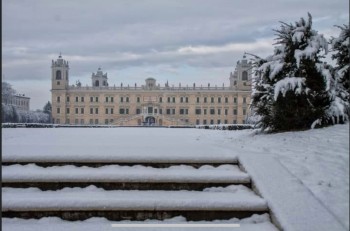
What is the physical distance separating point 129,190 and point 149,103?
2927 inches

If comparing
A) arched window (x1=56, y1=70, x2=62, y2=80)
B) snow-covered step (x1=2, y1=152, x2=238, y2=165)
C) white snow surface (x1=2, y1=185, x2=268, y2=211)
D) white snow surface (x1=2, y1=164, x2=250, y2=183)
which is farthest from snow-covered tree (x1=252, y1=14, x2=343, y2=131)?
arched window (x1=56, y1=70, x2=62, y2=80)

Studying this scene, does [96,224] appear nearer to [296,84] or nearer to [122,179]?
[122,179]

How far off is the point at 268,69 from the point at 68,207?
434cm

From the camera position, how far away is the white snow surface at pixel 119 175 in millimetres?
3238

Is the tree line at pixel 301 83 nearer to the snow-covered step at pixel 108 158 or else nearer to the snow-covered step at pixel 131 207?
the snow-covered step at pixel 108 158

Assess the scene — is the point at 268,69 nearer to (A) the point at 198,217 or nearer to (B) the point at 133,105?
(A) the point at 198,217

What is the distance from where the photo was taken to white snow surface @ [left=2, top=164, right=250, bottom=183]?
3.24m

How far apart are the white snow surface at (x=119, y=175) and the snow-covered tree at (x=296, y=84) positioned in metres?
2.59

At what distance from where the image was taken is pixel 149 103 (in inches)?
3046

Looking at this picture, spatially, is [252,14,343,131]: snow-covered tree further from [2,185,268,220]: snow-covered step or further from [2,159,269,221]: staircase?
[2,185,268,220]: snow-covered step

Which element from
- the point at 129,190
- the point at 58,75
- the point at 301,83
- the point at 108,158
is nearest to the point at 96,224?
the point at 129,190

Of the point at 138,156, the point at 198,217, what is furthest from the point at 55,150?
the point at 198,217

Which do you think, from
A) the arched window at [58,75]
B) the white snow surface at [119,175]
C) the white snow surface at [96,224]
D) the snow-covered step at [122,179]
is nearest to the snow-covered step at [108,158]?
the white snow surface at [119,175]

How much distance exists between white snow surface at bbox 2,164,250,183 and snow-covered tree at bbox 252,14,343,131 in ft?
8.51
